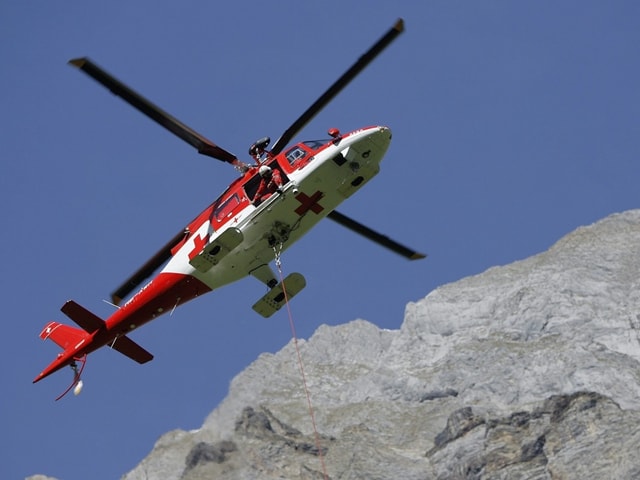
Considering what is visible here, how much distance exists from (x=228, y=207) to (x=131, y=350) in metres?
6.80

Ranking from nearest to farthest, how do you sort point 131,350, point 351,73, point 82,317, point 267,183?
point 351,73 → point 267,183 → point 82,317 → point 131,350

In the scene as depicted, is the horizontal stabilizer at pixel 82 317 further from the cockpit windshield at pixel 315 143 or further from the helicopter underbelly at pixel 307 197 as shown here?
the cockpit windshield at pixel 315 143

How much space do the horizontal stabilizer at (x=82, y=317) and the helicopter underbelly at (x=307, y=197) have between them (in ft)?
16.1

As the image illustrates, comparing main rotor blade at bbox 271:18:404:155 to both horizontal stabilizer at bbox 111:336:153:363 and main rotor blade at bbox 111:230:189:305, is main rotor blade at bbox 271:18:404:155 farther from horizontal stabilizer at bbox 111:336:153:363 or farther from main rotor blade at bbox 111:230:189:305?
horizontal stabilizer at bbox 111:336:153:363

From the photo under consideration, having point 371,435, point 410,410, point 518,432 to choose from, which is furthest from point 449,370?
point 518,432

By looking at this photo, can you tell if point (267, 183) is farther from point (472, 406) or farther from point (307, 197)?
point (472, 406)

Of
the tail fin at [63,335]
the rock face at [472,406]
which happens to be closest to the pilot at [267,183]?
the tail fin at [63,335]

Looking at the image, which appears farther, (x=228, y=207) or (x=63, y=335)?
(x=63, y=335)

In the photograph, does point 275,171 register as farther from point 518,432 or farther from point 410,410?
point 410,410

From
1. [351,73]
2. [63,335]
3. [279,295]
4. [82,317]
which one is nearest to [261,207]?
[279,295]

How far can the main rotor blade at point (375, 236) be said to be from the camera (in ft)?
149

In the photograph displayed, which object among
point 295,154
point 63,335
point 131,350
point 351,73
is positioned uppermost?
point 351,73

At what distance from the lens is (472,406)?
165625 millimetres

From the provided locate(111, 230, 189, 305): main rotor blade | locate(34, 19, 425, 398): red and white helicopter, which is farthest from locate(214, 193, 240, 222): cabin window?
locate(111, 230, 189, 305): main rotor blade
